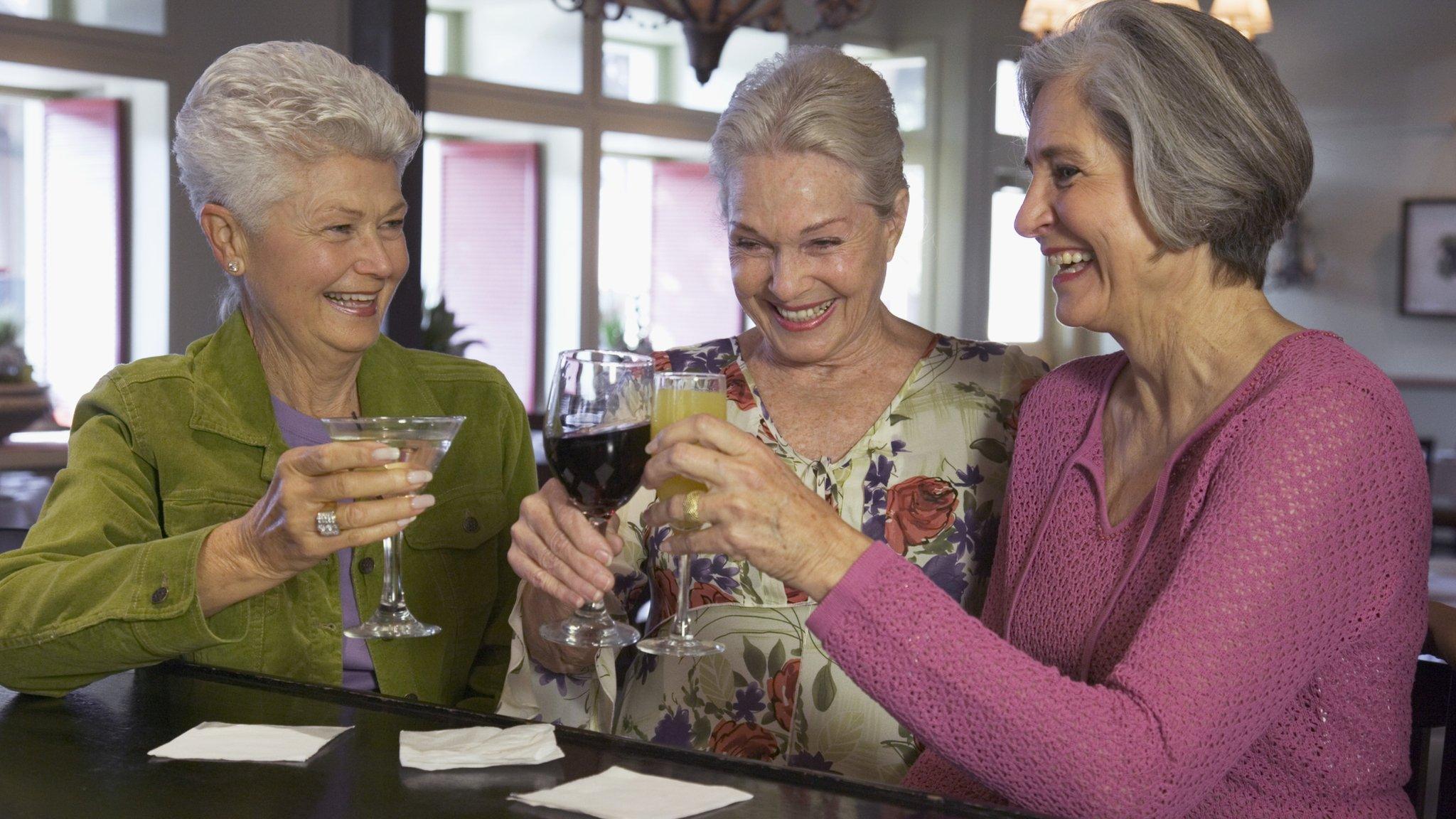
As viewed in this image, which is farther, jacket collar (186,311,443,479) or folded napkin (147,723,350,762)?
jacket collar (186,311,443,479)

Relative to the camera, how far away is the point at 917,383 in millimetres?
2176

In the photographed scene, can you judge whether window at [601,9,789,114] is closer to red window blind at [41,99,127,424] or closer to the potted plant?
red window blind at [41,99,127,424]

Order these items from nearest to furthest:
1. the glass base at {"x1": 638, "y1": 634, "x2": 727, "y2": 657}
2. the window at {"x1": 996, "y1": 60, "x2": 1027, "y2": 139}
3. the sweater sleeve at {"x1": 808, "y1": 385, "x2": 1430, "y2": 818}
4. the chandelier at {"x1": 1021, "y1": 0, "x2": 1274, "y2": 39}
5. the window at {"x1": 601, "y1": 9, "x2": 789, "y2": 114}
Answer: the sweater sleeve at {"x1": 808, "y1": 385, "x2": 1430, "y2": 818} < the glass base at {"x1": 638, "y1": 634, "x2": 727, "y2": 657} < the chandelier at {"x1": 1021, "y1": 0, "x2": 1274, "y2": 39} < the window at {"x1": 601, "y1": 9, "x2": 789, "y2": 114} < the window at {"x1": 996, "y1": 60, "x2": 1027, "y2": 139}

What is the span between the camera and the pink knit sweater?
1354 mm

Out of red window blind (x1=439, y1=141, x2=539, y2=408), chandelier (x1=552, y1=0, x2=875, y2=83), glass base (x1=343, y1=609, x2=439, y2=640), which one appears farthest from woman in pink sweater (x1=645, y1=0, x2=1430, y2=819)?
red window blind (x1=439, y1=141, x2=539, y2=408)

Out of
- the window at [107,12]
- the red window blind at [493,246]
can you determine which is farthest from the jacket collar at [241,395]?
the red window blind at [493,246]

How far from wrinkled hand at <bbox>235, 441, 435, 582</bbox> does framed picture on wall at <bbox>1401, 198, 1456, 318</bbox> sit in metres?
9.73

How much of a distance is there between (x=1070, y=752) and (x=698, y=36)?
4.69 m

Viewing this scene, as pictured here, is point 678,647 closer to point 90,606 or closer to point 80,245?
point 90,606

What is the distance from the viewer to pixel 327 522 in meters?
1.58

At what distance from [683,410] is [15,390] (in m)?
4.87

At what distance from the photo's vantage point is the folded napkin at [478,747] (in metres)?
1.38

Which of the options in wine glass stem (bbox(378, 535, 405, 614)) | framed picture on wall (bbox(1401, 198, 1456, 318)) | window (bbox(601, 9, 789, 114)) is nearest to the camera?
wine glass stem (bbox(378, 535, 405, 614))

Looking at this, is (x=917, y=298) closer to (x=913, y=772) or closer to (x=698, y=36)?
(x=698, y=36)
